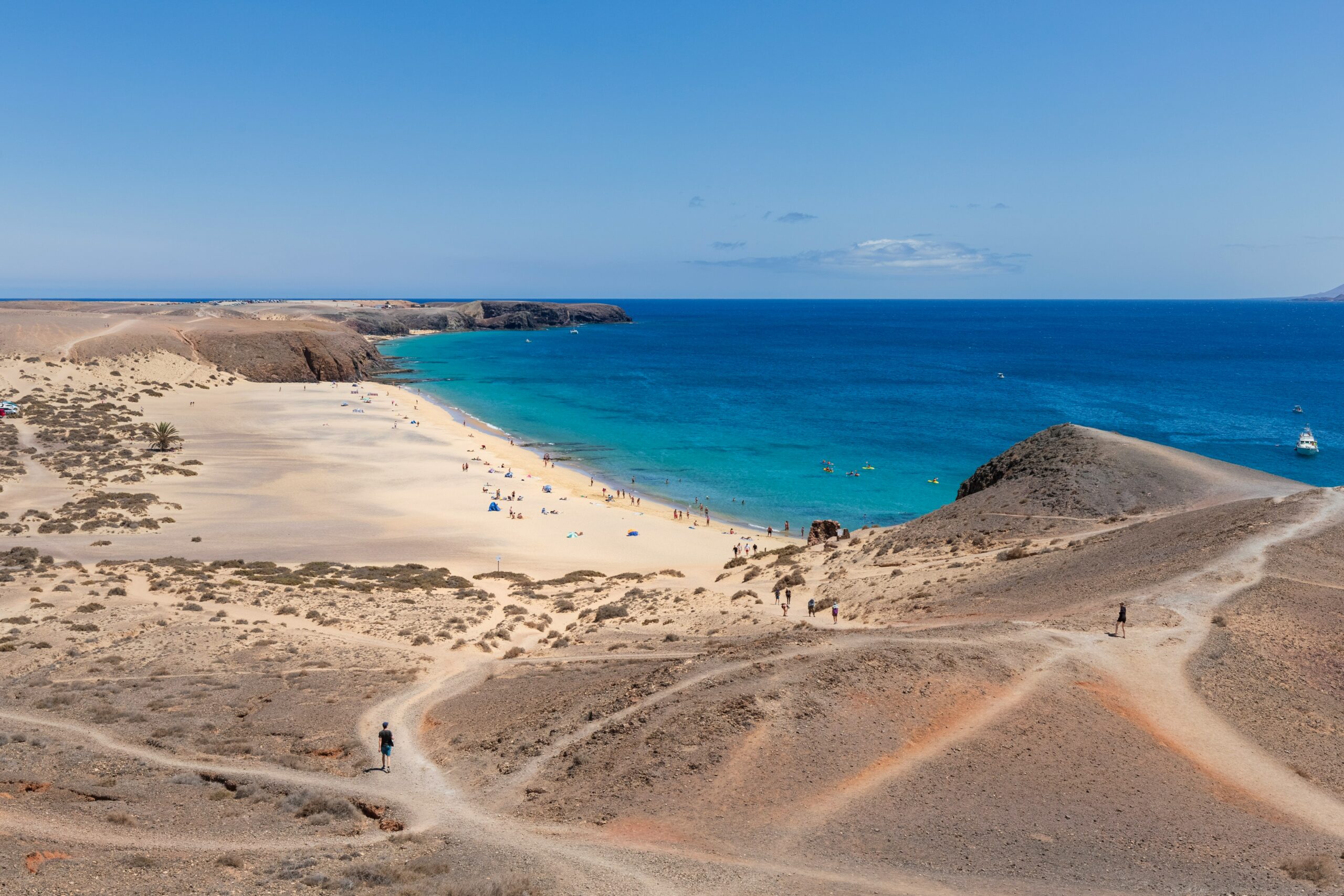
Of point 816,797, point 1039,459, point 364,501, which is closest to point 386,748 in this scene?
point 816,797

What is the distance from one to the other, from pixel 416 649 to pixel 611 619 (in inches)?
254

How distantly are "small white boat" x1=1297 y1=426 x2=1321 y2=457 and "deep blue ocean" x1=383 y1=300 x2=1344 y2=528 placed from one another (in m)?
0.89

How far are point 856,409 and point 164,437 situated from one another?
6955 cm

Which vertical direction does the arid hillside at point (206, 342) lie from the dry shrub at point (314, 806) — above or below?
above

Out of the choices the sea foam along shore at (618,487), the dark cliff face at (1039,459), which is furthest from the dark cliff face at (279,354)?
the dark cliff face at (1039,459)

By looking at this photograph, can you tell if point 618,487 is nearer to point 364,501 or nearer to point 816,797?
point 364,501

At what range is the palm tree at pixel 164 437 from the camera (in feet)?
189

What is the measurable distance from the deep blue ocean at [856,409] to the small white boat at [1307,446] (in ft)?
2.91

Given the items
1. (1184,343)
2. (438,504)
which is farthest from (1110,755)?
(1184,343)

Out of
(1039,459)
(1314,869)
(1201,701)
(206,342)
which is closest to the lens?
(1314,869)

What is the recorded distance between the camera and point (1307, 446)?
6769 centimetres

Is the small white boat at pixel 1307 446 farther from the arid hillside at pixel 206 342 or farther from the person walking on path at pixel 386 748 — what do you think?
the arid hillside at pixel 206 342

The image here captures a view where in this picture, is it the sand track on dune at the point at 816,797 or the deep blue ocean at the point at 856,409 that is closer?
the sand track on dune at the point at 816,797

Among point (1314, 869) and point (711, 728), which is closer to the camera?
point (1314, 869)
